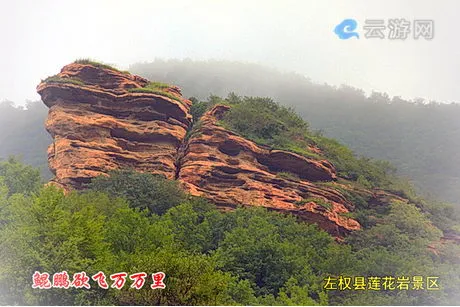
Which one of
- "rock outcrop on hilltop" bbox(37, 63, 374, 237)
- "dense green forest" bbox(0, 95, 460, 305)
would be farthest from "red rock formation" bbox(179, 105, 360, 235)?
"dense green forest" bbox(0, 95, 460, 305)

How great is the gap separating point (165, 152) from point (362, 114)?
40.4 metres

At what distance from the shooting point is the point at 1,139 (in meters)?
54.0

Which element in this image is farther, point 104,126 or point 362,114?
point 362,114

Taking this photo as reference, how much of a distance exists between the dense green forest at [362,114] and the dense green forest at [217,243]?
10445 millimetres

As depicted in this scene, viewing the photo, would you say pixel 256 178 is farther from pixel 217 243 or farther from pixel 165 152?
pixel 217 243

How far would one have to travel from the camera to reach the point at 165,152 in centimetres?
2608

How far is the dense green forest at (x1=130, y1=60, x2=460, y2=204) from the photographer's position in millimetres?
39344

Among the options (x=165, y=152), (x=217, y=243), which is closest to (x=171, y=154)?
(x=165, y=152)

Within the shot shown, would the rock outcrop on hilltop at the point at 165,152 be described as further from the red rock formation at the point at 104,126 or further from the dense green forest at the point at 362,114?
the dense green forest at the point at 362,114

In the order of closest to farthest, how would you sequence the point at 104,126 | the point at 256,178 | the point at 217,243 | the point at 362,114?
the point at 217,243 → the point at 256,178 → the point at 104,126 → the point at 362,114

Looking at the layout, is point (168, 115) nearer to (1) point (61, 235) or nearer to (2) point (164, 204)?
(2) point (164, 204)

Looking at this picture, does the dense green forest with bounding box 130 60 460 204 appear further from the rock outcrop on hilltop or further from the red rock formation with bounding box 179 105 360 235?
the rock outcrop on hilltop

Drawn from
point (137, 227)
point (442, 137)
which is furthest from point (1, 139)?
point (442, 137)

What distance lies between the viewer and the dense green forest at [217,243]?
11.1 metres
